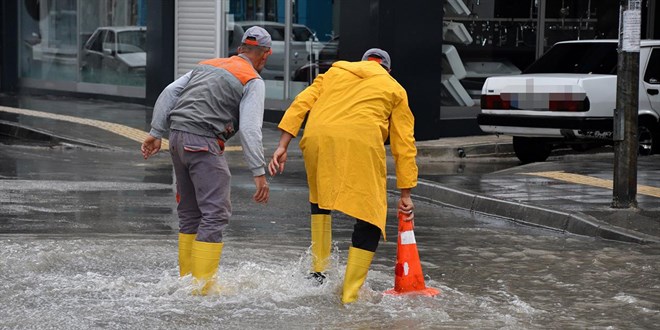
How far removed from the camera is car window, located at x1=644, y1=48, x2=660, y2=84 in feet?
56.6

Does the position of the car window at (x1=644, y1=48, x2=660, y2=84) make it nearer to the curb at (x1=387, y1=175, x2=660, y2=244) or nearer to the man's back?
the curb at (x1=387, y1=175, x2=660, y2=244)

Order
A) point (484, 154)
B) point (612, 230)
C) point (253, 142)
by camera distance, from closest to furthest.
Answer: point (253, 142), point (612, 230), point (484, 154)

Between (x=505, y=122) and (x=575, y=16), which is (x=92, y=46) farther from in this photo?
(x=505, y=122)

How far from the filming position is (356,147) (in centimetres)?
755

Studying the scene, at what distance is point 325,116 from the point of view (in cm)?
765

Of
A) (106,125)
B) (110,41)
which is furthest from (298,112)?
(110,41)

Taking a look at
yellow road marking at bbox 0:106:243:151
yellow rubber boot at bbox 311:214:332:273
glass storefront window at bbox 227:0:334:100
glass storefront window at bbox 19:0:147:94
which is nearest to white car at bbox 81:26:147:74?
glass storefront window at bbox 19:0:147:94

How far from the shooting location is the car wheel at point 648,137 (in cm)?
1697

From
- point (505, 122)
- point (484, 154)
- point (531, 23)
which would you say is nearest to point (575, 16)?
point (531, 23)

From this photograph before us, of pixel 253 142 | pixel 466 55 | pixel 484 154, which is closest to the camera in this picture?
pixel 253 142

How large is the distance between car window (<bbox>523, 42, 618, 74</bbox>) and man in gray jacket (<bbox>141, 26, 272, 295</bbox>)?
395 inches

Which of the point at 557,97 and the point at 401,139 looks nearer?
the point at 401,139

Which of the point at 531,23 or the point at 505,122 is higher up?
the point at 531,23

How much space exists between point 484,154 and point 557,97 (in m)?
2.63
